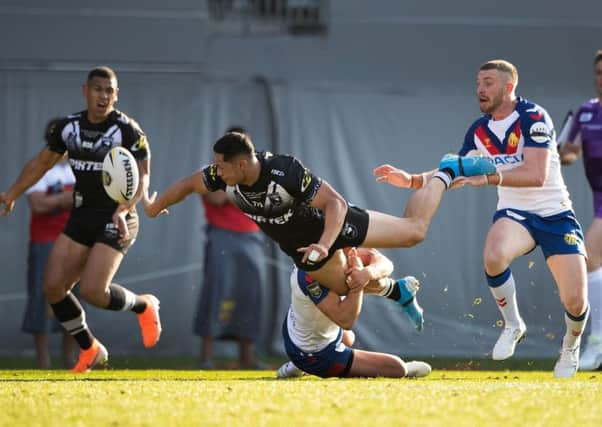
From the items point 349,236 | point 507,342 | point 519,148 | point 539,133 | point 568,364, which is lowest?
point 568,364

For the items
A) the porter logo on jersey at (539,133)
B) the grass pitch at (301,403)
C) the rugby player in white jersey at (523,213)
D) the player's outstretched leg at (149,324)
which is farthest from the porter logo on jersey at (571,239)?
the player's outstretched leg at (149,324)

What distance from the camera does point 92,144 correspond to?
1053 cm

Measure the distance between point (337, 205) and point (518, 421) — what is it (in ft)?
9.11

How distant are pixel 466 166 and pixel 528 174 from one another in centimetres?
47

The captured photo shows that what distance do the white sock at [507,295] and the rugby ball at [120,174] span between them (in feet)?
9.76

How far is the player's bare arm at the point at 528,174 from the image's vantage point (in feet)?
30.6

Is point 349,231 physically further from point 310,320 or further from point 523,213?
point 523,213

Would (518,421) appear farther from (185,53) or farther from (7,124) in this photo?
(185,53)

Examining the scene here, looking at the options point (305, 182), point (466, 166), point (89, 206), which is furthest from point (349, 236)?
point (89, 206)

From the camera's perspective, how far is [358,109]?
14164mm

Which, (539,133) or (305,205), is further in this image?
(539,133)

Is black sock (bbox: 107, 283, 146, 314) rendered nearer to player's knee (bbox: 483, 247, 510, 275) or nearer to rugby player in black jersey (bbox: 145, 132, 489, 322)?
rugby player in black jersey (bbox: 145, 132, 489, 322)

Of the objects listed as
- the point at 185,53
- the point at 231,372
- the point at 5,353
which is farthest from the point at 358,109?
the point at 5,353

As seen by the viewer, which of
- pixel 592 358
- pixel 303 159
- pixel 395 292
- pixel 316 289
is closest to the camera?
pixel 316 289
